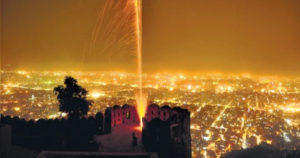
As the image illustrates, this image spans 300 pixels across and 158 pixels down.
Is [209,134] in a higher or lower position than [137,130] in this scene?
lower

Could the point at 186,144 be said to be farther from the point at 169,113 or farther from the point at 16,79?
the point at 16,79

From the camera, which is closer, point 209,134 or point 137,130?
point 137,130

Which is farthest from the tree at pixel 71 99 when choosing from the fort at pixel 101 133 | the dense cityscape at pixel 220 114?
the dense cityscape at pixel 220 114

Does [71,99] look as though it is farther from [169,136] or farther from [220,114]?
[220,114]

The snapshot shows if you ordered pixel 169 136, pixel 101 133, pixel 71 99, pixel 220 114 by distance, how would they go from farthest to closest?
pixel 220 114
pixel 71 99
pixel 101 133
pixel 169 136

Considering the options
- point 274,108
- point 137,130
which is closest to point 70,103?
point 137,130

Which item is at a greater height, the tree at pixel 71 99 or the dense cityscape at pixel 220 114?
the tree at pixel 71 99

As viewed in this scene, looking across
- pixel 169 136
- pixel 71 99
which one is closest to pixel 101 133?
pixel 169 136

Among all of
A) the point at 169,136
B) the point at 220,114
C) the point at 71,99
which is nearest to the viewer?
the point at 169,136

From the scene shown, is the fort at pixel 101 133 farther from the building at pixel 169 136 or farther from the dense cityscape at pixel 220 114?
the dense cityscape at pixel 220 114
